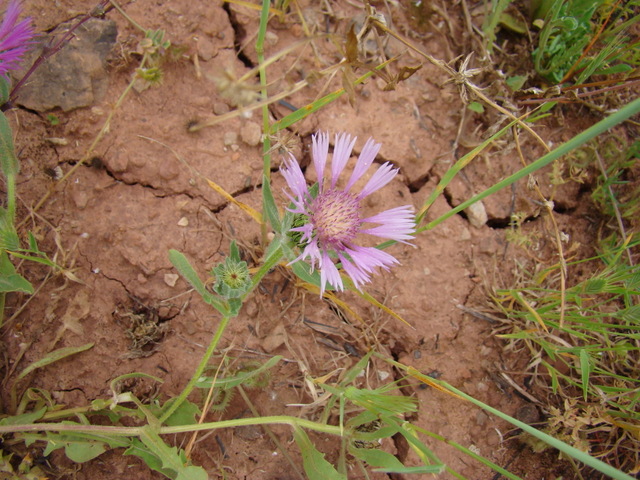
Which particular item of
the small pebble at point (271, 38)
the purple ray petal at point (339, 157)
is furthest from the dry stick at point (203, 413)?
the small pebble at point (271, 38)

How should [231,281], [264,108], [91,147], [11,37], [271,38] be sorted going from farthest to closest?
1. [271,38]
2. [91,147]
3. [11,37]
4. [264,108]
5. [231,281]

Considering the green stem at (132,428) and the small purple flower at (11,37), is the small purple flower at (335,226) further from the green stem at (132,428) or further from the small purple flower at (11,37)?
the small purple flower at (11,37)

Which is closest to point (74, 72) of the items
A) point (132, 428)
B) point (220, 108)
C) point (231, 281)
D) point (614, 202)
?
point (220, 108)

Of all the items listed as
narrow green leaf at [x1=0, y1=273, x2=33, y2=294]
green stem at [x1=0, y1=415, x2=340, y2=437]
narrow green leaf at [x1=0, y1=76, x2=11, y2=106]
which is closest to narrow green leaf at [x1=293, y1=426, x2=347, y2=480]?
green stem at [x1=0, y1=415, x2=340, y2=437]

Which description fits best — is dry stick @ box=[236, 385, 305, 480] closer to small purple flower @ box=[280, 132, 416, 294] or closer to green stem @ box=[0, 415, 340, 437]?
green stem @ box=[0, 415, 340, 437]

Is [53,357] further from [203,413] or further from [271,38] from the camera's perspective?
[271,38]
